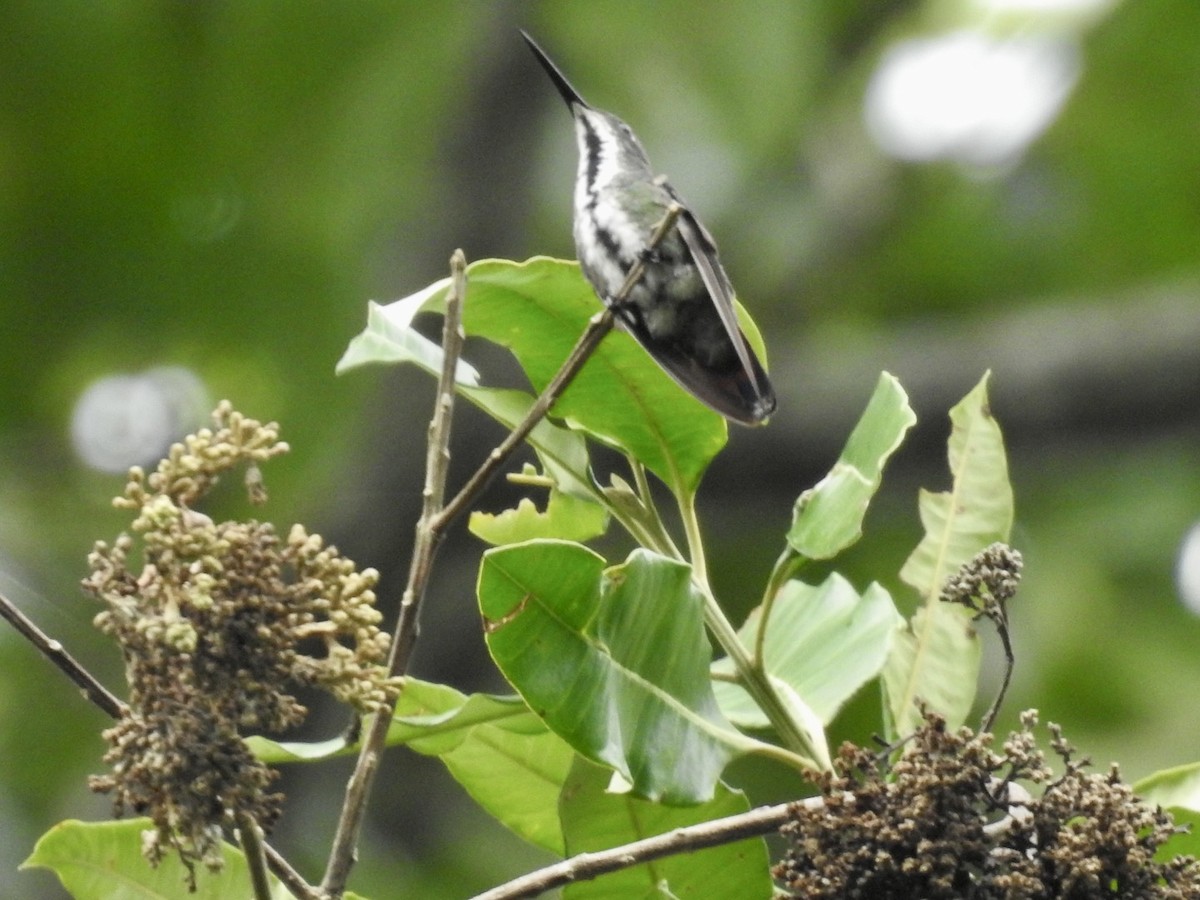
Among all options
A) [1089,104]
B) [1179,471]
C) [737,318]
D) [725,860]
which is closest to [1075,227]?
[1089,104]

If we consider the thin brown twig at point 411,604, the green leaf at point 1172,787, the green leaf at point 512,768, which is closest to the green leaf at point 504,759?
the green leaf at point 512,768

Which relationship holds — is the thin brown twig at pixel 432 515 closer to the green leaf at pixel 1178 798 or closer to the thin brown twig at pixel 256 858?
the thin brown twig at pixel 256 858

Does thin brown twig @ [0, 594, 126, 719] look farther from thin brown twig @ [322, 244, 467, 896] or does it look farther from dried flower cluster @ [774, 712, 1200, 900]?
dried flower cluster @ [774, 712, 1200, 900]

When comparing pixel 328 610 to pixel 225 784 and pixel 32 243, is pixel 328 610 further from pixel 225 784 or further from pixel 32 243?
pixel 32 243

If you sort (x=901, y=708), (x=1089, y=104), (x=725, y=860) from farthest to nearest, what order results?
(x=1089, y=104)
(x=901, y=708)
(x=725, y=860)

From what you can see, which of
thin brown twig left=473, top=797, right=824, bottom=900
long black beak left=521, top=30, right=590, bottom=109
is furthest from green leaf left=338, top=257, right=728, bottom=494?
long black beak left=521, top=30, right=590, bottom=109
